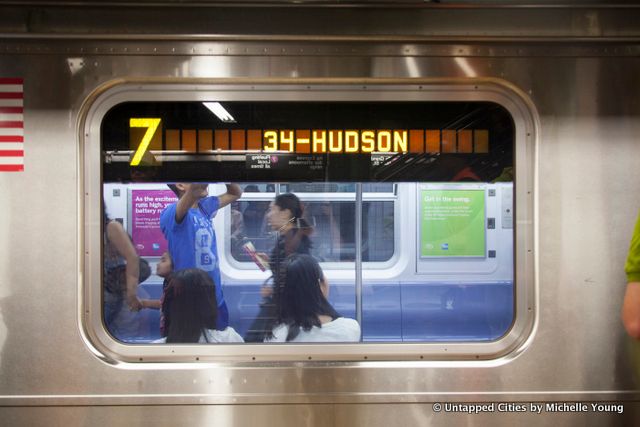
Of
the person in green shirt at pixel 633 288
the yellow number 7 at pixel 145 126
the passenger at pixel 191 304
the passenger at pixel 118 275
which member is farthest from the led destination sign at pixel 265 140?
the person in green shirt at pixel 633 288

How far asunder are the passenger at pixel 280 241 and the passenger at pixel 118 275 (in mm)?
565

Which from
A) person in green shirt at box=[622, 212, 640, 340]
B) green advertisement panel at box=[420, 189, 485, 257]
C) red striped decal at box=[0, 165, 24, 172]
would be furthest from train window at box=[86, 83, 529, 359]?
person in green shirt at box=[622, 212, 640, 340]

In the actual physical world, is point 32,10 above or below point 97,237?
above

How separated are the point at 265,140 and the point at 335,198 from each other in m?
0.42

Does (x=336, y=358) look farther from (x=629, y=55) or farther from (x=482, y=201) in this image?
(x=629, y=55)

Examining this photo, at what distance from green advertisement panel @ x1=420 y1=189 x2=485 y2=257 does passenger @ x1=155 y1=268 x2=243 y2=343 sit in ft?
3.30

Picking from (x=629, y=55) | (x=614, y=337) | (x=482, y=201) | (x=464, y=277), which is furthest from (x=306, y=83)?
(x=614, y=337)

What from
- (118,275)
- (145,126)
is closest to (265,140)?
(145,126)

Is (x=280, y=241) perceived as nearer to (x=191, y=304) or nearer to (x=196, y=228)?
(x=196, y=228)

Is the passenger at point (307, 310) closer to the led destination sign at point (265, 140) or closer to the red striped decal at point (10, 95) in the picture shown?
the led destination sign at point (265, 140)

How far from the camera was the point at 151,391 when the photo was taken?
8.68 feet

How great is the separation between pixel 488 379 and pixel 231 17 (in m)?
1.97

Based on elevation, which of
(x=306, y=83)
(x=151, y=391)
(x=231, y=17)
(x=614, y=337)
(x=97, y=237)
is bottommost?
(x=151, y=391)

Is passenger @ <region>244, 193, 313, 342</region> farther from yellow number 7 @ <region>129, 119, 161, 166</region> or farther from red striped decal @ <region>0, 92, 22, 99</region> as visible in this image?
red striped decal @ <region>0, 92, 22, 99</region>
